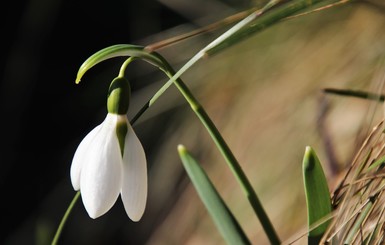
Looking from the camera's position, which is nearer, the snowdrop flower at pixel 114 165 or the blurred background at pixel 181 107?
the snowdrop flower at pixel 114 165

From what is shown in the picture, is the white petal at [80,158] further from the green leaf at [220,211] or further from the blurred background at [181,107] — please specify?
the blurred background at [181,107]

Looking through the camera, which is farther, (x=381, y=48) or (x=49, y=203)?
(x=49, y=203)

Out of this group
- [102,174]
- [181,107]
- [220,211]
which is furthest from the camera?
[181,107]

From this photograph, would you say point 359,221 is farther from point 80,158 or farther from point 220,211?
point 80,158

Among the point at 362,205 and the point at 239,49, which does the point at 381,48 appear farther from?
the point at 362,205

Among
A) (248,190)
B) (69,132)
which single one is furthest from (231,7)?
(248,190)

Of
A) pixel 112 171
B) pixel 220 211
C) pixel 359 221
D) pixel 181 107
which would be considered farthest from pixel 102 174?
pixel 181 107

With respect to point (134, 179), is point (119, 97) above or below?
above

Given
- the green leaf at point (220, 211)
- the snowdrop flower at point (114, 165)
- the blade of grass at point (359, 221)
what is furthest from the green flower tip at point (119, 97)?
the blade of grass at point (359, 221)
